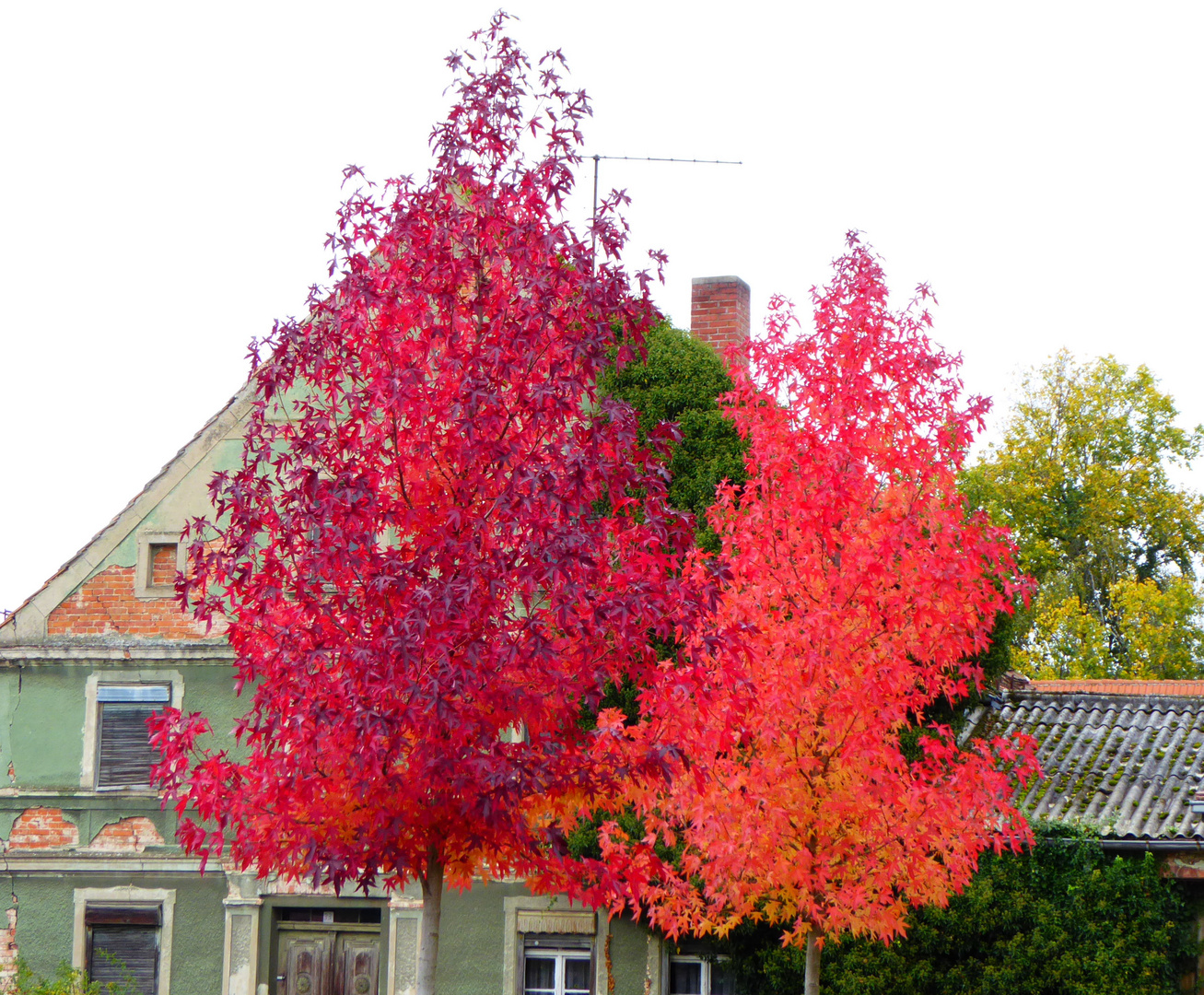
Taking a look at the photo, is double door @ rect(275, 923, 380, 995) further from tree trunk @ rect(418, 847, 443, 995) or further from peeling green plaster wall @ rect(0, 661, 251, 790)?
tree trunk @ rect(418, 847, 443, 995)

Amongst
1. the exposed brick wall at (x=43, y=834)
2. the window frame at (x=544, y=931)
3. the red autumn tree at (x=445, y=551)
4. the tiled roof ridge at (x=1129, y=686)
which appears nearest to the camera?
the red autumn tree at (x=445, y=551)

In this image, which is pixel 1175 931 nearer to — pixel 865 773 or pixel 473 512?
pixel 865 773

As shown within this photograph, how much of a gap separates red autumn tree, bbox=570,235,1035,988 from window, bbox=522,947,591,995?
3.59m

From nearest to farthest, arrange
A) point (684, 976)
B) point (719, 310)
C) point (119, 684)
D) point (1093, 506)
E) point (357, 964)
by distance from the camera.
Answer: point (684, 976), point (357, 964), point (119, 684), point (719, 310), point (1093, 506)

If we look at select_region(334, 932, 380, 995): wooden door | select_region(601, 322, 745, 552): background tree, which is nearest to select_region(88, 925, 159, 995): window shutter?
select_region(334, 932, 380, 995): wooden door

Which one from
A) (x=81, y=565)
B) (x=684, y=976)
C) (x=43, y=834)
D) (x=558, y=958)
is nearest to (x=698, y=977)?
(x=684, y=976)

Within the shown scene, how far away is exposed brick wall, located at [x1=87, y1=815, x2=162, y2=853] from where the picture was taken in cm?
1692

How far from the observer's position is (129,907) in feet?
55.2

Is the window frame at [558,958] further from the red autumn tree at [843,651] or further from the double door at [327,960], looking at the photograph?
the red autumn tree at [843,651]

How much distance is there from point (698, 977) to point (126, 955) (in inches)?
293

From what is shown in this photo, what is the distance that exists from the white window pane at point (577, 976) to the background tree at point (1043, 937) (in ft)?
9.19

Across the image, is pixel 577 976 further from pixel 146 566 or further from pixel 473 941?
pixel 146 566

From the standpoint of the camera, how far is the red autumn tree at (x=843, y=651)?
11.9 metres

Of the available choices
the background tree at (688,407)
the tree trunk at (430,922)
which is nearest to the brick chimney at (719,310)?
the background tree at (688,407)
